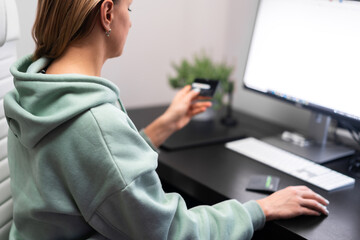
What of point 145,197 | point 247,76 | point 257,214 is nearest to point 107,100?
point 145,197

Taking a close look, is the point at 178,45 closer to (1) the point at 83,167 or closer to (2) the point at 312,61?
(2) the point at 312,61

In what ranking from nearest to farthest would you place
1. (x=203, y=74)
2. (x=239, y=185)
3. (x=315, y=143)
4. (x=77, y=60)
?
(x=77, y=60) < (x=239, y=185) < (x=315, y=143) < (x=203, y=74)

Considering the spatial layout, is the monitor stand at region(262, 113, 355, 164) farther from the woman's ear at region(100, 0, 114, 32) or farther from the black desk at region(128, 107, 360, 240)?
the woman's ear at region(100, 0, 114, 32)

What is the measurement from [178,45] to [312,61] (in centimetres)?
80

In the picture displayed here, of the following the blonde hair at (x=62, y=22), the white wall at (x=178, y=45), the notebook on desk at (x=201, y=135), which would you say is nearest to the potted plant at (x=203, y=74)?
the notebook on desk at (x=201, y=135)

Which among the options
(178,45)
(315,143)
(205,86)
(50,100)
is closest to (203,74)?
(205,86)

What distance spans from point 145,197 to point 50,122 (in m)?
0.23

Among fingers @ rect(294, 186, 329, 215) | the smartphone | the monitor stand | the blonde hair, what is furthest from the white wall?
the blonde hair

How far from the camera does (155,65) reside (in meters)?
1.96

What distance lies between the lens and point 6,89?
1.10 metres

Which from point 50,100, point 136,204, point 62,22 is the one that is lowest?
point 136,204

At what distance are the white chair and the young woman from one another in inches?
5.6

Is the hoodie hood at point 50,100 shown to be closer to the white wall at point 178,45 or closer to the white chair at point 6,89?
the white chair at point 6,89

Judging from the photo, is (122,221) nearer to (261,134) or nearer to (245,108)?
(261,134)
